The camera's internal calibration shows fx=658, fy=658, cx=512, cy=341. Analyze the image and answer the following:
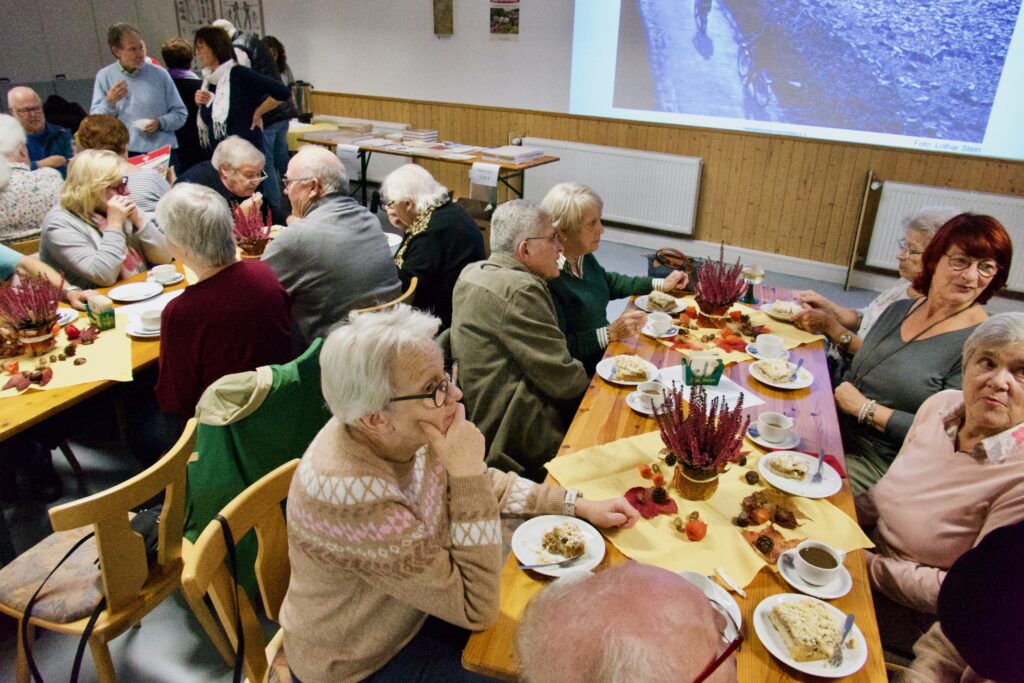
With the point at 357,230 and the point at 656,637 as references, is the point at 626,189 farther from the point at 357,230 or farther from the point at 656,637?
the point at 656,637

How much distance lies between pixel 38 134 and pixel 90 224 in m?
2.81

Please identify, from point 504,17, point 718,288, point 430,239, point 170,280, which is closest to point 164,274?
point 170,280

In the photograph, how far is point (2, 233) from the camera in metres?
3.01

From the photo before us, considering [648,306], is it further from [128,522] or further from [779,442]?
[128,522]

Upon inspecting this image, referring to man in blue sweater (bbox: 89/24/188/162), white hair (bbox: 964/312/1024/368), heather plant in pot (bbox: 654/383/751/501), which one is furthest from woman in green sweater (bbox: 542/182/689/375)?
man in blue sweater (bbox: 89/24/188/162)

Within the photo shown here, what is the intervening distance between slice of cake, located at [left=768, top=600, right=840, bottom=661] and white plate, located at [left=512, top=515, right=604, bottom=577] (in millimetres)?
356

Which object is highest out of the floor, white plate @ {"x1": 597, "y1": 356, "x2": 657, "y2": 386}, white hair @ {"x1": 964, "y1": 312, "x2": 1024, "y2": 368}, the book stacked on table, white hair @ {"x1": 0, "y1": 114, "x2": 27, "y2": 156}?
white hair @ {"x1": 0, "y1": 114, "x2": 27, "y2": 156}

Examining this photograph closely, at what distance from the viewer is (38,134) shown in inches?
191

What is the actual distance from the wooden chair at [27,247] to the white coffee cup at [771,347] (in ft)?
10.5

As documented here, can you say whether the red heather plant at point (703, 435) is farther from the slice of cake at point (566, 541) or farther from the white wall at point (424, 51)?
the white wall at point (424, 51)

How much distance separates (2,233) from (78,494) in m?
1.28

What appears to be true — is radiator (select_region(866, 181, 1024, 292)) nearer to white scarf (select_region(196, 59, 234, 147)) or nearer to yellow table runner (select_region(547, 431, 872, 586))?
yellow table runner (select_region(547, 431, 872, 586))

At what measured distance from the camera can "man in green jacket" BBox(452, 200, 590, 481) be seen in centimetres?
212

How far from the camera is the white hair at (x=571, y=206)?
2.59m
